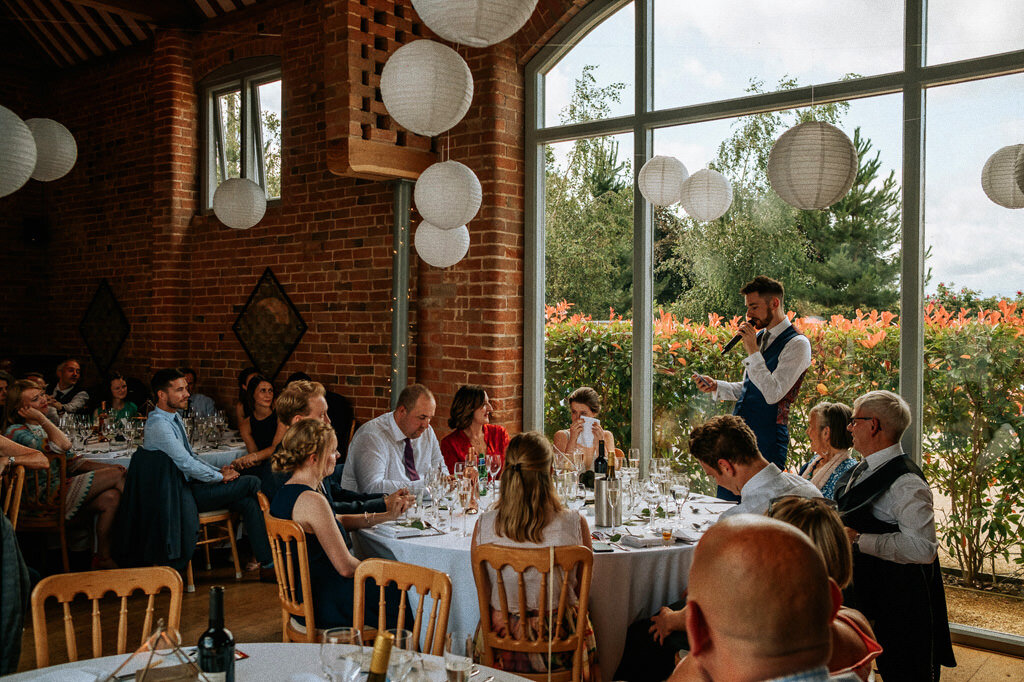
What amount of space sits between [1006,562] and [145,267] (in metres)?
7.91

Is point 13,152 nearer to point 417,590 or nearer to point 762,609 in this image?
point 417,590

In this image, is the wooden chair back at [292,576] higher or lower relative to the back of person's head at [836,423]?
lower

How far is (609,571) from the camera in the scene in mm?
3215

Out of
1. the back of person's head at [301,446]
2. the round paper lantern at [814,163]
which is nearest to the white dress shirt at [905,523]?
the round paper lantern at [814,163]

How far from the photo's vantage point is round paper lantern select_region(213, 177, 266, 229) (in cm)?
623

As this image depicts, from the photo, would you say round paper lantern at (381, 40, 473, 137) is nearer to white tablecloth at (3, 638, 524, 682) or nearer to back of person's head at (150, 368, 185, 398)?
white tablecloth at (3, 638, 524, 682)

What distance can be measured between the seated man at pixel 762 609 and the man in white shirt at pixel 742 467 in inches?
84.6

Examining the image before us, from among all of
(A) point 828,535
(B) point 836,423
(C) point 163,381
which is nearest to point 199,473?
(C) point 163,381

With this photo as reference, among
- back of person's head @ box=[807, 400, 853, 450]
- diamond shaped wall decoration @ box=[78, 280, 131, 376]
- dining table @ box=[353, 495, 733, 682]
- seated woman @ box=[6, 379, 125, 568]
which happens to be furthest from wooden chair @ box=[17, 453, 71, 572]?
back of person's head @ box=[807, 400, 853, 450]

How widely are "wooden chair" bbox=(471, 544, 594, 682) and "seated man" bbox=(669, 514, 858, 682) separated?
1.47 metres

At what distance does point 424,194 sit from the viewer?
173 inches

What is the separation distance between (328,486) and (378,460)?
1.28 ft

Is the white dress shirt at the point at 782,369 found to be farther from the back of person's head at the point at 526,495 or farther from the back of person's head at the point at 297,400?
the back of person's head at the point at 297,400

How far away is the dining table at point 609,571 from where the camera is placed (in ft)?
10.5
